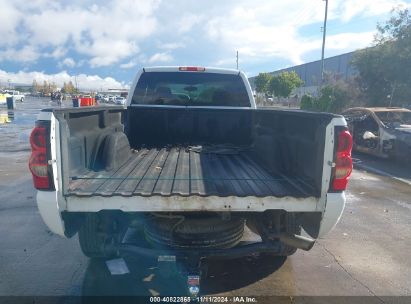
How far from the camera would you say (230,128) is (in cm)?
545

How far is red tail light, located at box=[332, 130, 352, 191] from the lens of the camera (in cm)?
294

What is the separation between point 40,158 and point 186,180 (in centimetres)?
128

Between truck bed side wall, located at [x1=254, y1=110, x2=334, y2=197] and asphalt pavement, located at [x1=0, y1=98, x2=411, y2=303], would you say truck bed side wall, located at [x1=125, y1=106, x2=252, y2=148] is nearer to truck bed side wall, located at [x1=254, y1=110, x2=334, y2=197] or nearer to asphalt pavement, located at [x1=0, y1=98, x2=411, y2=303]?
truck bed side wall, located at [x1=254, y1=110, x2=334, y2=197]

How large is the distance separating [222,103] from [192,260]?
121 inches

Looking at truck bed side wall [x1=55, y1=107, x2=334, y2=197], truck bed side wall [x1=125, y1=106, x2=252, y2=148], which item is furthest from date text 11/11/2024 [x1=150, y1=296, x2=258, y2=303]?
truck bed side wall [x1=125, y1=106, x2=252, y2=148]

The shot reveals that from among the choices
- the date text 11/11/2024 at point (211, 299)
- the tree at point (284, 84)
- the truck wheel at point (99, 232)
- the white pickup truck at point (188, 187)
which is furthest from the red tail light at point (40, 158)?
the tree at point (284, 84)

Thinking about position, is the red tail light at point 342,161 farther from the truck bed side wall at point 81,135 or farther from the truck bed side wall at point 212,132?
the truck bed side wall at point 81,135

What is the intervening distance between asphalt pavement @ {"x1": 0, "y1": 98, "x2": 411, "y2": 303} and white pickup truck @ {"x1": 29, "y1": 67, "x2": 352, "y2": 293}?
1.42ft

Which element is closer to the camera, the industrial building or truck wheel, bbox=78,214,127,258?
truck wheel, bbox=78,214,127,258

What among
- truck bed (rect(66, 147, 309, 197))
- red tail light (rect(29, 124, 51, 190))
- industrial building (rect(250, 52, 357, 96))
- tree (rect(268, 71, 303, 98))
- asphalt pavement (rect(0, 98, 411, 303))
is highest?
industrial building (rect(250, 52, 357, 96))

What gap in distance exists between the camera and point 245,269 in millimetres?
4078

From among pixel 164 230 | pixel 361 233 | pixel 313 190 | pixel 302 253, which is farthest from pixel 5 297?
pixel 361 233

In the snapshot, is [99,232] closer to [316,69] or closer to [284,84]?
[284,84]

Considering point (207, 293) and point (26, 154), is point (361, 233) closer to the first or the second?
point (207, 293)
